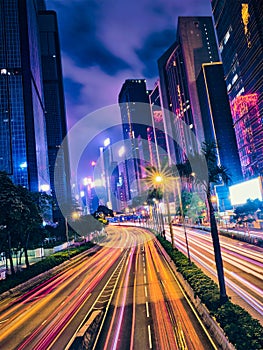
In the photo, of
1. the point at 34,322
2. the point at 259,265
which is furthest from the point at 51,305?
the point at 259,265

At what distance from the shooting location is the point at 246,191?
280 feet

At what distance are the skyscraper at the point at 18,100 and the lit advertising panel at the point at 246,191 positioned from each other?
84888 mm

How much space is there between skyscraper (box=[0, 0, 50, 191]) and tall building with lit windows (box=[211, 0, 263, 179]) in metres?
97.8

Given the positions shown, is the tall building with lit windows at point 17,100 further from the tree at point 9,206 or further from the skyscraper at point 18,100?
the tree at point 9,206

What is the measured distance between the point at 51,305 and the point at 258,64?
116 metres

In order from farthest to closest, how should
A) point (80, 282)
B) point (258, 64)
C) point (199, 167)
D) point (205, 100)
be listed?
point (205, 100)
point (258, 64)
point (80, 282)
point (199, 167)

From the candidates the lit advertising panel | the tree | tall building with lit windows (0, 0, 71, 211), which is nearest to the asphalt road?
the tree

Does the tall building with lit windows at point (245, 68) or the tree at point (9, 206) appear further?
the tall building with lit windows at point (245, 68)

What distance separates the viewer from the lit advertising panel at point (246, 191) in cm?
7694

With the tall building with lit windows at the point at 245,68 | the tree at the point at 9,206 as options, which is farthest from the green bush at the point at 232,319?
the tall building with lit windows at the point at 245,68

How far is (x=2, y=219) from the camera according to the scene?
3294cm

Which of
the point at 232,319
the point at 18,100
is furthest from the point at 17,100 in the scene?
the point at 232,319

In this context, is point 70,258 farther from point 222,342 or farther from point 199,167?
point 222,342

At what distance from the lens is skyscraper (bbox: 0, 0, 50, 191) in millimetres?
121688
